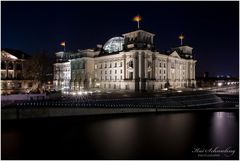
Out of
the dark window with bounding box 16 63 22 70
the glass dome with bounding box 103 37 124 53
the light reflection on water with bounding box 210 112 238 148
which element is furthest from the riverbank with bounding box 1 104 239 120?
the dark window with bounding box 16 63 22 70

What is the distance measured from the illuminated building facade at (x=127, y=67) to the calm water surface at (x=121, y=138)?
46.5 m

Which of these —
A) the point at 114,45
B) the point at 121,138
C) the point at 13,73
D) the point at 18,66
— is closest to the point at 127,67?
the point at 114,45

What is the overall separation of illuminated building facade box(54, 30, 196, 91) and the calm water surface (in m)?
46.5

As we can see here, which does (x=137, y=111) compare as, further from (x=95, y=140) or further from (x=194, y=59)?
(x=194, y=59)

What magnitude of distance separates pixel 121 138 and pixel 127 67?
60968 millimetres

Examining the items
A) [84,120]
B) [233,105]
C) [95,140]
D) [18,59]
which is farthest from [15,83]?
[233,105]

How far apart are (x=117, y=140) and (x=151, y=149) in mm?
5059

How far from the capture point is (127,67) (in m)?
87.8

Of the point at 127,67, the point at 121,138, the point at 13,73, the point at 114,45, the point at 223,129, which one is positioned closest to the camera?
the point at 121,138

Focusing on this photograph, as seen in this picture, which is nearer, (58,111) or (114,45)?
(58,111)

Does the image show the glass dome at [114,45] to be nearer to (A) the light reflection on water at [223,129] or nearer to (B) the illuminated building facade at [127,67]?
(B) the illuminated building facade at [127,67]

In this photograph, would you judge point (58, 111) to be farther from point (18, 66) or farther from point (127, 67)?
point (18, 66)

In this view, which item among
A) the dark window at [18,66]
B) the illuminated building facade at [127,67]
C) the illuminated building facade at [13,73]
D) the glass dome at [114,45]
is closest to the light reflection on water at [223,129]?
the illuminated building facade at [127,67]

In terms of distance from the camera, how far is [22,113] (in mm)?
36156
